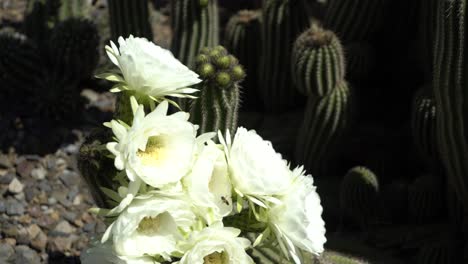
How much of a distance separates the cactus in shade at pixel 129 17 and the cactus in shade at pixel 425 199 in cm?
137

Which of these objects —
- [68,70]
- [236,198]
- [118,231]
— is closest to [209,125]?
[236,198]

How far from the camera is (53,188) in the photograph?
11.7 feet

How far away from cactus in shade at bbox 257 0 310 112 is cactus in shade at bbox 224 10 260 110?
7 cm

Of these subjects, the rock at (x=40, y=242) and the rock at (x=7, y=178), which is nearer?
the rock at (x=40, y=242)

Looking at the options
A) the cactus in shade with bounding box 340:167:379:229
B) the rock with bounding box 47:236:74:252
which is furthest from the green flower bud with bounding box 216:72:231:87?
the rock with bounding box 47:236:74:252

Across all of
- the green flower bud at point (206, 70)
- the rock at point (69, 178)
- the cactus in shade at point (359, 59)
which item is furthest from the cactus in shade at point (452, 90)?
the rock at point (69, 178)

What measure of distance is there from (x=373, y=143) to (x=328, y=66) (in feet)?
2.04

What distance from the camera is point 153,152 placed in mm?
1728

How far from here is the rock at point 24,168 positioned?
359cm

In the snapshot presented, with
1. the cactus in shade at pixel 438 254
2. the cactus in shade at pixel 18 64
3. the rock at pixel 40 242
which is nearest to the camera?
the cactus in shade at pixel 438 254

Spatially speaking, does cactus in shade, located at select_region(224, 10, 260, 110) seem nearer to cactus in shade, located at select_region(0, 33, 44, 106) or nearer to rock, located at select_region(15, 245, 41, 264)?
cactus in shade, located at select_region(0, 33, 44, 106)

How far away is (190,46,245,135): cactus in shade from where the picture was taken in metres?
2.32

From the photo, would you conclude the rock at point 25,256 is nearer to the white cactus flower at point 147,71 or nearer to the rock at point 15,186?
the rock at point 15,186

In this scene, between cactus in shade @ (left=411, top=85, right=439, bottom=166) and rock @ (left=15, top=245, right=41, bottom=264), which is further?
cactus in shade @ (left=411, top=85, right=439, bottom=166)
